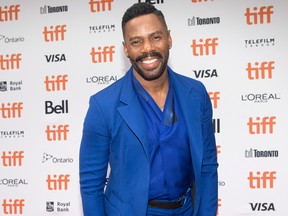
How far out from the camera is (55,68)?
2051 mm

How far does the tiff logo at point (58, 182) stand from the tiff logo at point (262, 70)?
4.71 ft

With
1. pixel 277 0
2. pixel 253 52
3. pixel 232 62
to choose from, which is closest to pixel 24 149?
pixel 232 62

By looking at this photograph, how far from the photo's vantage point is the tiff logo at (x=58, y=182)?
6.84 ft

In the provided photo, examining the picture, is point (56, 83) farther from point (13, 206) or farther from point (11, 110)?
point (13, 206)

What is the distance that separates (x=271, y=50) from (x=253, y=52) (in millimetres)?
112

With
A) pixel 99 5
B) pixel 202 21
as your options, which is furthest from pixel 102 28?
pixel 202 21

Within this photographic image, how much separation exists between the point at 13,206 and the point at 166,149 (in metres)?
1.59

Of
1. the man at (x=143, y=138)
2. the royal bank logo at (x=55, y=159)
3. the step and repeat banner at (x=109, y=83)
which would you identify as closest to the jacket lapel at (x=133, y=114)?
the man at (x=143, y=138)

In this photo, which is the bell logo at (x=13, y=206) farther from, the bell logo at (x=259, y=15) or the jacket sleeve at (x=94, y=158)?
the bell logo at (x=259, y=15)

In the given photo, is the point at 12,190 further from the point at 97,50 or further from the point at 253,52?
the point at 253,52

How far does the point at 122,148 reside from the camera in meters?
1.14

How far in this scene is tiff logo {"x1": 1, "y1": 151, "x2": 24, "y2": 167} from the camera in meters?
2.14

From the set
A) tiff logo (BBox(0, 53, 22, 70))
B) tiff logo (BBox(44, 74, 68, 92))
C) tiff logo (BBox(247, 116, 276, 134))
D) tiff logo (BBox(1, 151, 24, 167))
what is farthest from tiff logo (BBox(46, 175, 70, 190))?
tiff logo (BBox(247, 116, 276, 134))

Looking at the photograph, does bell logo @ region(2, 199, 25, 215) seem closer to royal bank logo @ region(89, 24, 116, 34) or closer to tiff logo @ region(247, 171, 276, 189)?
royal bank logo @ region(89, 24, 116, 34)
